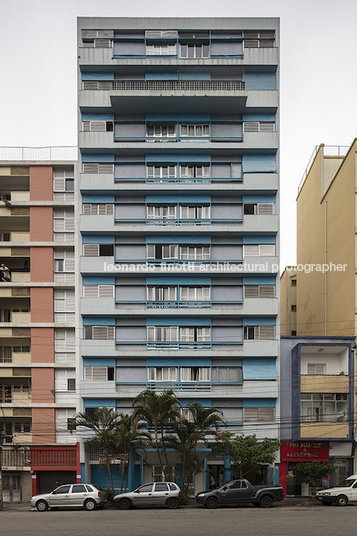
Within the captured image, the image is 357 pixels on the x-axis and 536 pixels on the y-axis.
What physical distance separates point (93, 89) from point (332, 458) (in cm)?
3211

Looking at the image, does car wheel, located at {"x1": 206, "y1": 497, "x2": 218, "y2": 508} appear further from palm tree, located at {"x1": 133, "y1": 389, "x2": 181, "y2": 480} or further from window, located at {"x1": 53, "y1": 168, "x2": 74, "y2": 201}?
window, located at {"x1": 53, "y1": 168, "x2": 74, "y2": 201}

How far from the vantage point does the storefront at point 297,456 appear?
1364 inches

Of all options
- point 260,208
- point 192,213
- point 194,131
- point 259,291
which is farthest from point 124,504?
point 194,131

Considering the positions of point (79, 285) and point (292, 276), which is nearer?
point (79, 285)

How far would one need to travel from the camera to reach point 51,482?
35688 millimetres

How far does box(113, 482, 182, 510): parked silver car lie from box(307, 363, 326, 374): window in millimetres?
14239

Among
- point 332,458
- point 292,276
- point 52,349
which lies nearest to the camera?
point 332,458

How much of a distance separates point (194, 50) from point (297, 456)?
31044mm

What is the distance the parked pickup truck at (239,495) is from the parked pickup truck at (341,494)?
2693 mm

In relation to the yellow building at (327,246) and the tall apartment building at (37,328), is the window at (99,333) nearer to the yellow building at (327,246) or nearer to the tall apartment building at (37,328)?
the tall apartment building at (37,328)

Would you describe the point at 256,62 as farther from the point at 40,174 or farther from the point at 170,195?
the point at 40,174

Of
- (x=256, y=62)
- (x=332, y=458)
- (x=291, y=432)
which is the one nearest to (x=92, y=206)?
(x=256, y=62)

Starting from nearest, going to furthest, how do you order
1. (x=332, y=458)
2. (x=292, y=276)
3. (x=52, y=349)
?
(x=332, y=458), (x=52, y=349), (x=292, y=276)

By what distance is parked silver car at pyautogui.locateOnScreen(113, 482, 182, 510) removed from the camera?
87.6ft
